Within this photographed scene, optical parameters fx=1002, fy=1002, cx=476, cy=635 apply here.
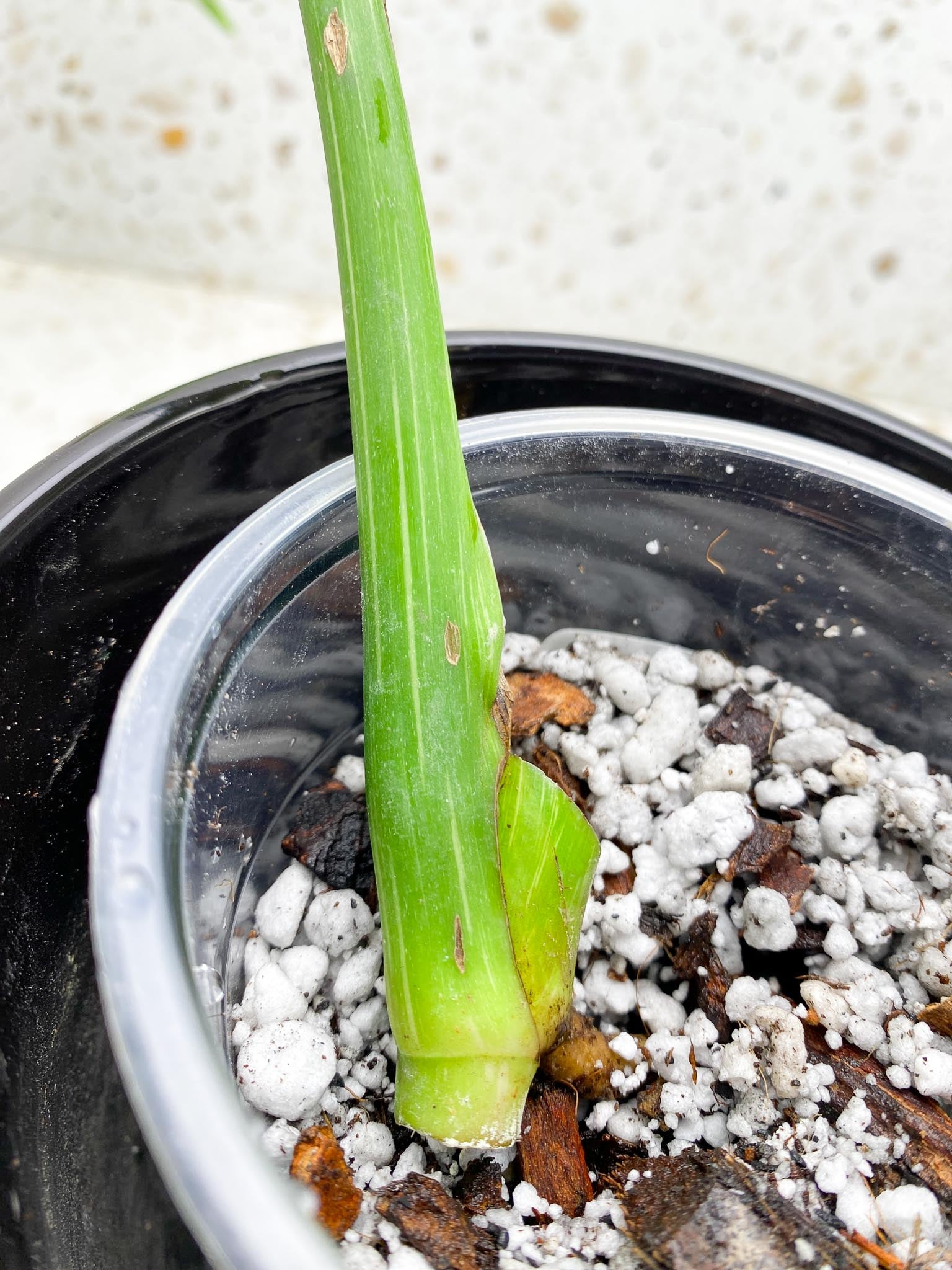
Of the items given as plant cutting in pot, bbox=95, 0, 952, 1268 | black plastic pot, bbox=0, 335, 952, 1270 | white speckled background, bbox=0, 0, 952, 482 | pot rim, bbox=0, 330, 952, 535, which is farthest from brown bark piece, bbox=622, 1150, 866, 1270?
white speckled background, bbox=0, 0, 952, 482

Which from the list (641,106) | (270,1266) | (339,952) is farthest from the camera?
(641,106)

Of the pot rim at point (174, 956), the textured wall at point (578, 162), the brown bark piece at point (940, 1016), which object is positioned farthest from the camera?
the textured wall at point (578, 162)

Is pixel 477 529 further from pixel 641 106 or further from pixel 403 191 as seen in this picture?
pixel 641 106

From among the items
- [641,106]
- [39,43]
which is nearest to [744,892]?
[641,106]

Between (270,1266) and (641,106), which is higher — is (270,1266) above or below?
below

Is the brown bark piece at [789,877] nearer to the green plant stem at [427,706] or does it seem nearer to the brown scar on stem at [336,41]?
the green plant stem at [427,706]

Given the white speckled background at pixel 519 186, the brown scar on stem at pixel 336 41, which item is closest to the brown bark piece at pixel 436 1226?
the brown scar on stem at pixel 336 41
